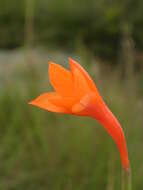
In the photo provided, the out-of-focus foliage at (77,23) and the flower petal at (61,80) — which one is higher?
the out-of-focus foliage at (77,23)

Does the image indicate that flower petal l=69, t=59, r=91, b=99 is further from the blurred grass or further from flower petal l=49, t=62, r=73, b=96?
the blurred grass

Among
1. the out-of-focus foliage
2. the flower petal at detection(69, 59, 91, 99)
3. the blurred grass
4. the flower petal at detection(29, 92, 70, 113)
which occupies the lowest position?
the blurred grass

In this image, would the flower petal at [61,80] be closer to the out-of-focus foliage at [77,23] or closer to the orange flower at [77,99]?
the orange flower at [77,99]

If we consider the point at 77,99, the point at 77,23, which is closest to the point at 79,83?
the point at 77,99

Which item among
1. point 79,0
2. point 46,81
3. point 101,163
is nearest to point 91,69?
point 46,81

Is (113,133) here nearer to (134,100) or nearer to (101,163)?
(101,163)

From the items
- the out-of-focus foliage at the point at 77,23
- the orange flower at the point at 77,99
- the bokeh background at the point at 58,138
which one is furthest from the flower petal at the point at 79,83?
the out-of-focus foliage at the point at 77,23

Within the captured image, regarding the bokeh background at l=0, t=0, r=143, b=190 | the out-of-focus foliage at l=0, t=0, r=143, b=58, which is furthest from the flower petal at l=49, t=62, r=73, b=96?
the out-of-focus foliage at l=0, t=0, r=143, b=58
